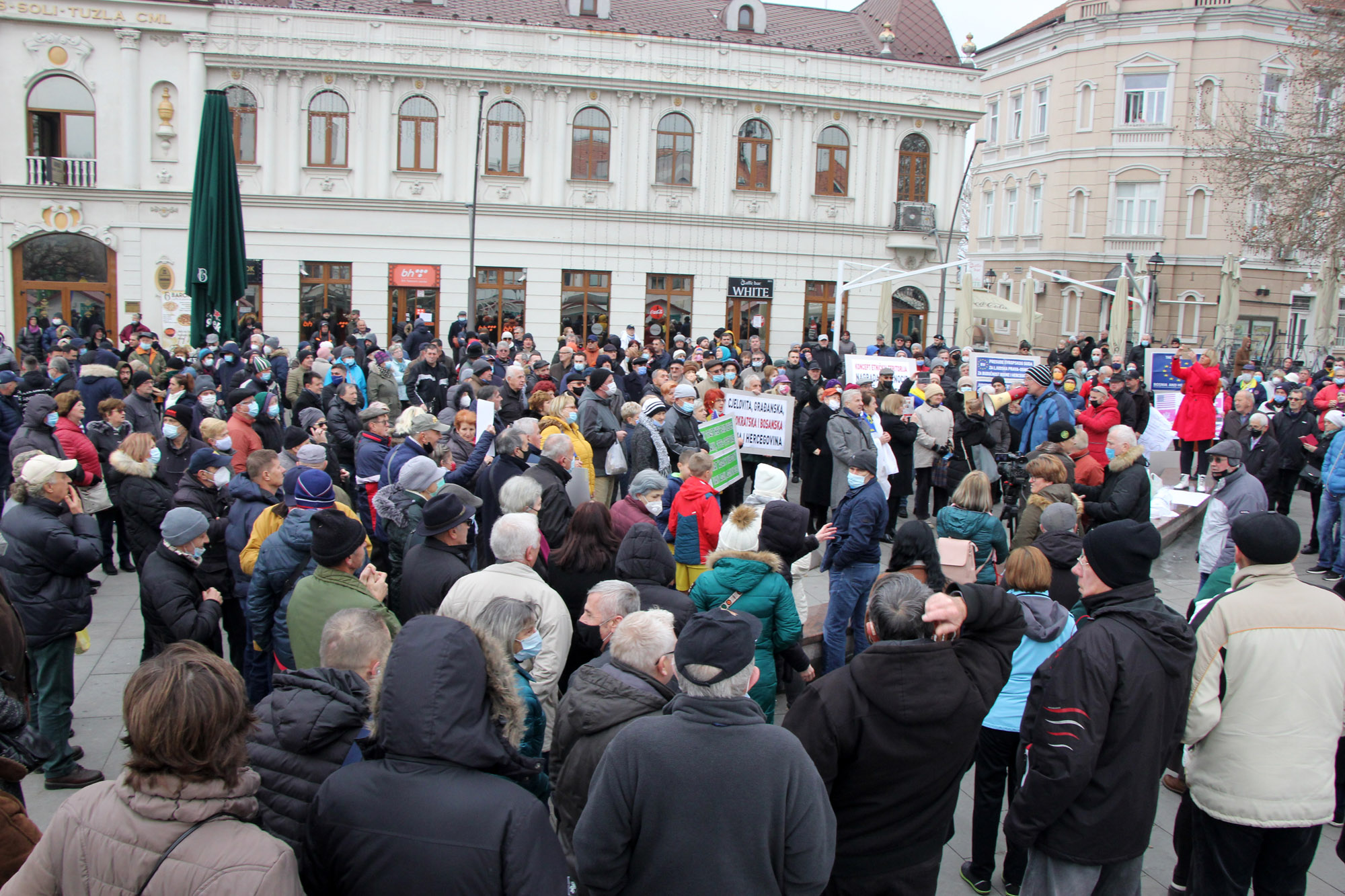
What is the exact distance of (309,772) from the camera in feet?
9.87

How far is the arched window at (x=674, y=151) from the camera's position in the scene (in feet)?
94.4

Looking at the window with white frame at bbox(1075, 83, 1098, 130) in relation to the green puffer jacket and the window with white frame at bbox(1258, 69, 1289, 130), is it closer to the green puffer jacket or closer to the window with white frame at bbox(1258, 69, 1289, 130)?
the window with white frame at bbox(1258, 69, 1289, 130)

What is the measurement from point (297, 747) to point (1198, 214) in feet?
137

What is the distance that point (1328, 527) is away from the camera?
415 inches

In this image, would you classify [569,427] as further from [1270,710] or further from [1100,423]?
[1100,423]

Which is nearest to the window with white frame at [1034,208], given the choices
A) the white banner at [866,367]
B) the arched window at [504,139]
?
Answer: the arched window at [504,139]

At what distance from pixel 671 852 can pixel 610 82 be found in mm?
27953

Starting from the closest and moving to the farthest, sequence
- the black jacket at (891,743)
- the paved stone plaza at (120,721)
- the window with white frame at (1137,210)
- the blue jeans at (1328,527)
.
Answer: the black jacket at (891,743) < the paved stone plaza at (120,721) < the blue jeans at (1328,527) < the window with white frame at (1137,210)

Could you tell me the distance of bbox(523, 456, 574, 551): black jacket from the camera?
21.2 feet

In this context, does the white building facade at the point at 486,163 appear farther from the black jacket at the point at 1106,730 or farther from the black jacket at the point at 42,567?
the black jacket at the point at 1106,730

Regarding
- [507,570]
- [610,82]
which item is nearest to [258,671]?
[507,570]

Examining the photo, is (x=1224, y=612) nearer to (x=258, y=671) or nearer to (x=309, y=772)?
(x=309, y=772)

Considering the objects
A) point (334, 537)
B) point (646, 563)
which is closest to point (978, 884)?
point (646, 563)

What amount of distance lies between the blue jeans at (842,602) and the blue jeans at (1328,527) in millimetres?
6837
